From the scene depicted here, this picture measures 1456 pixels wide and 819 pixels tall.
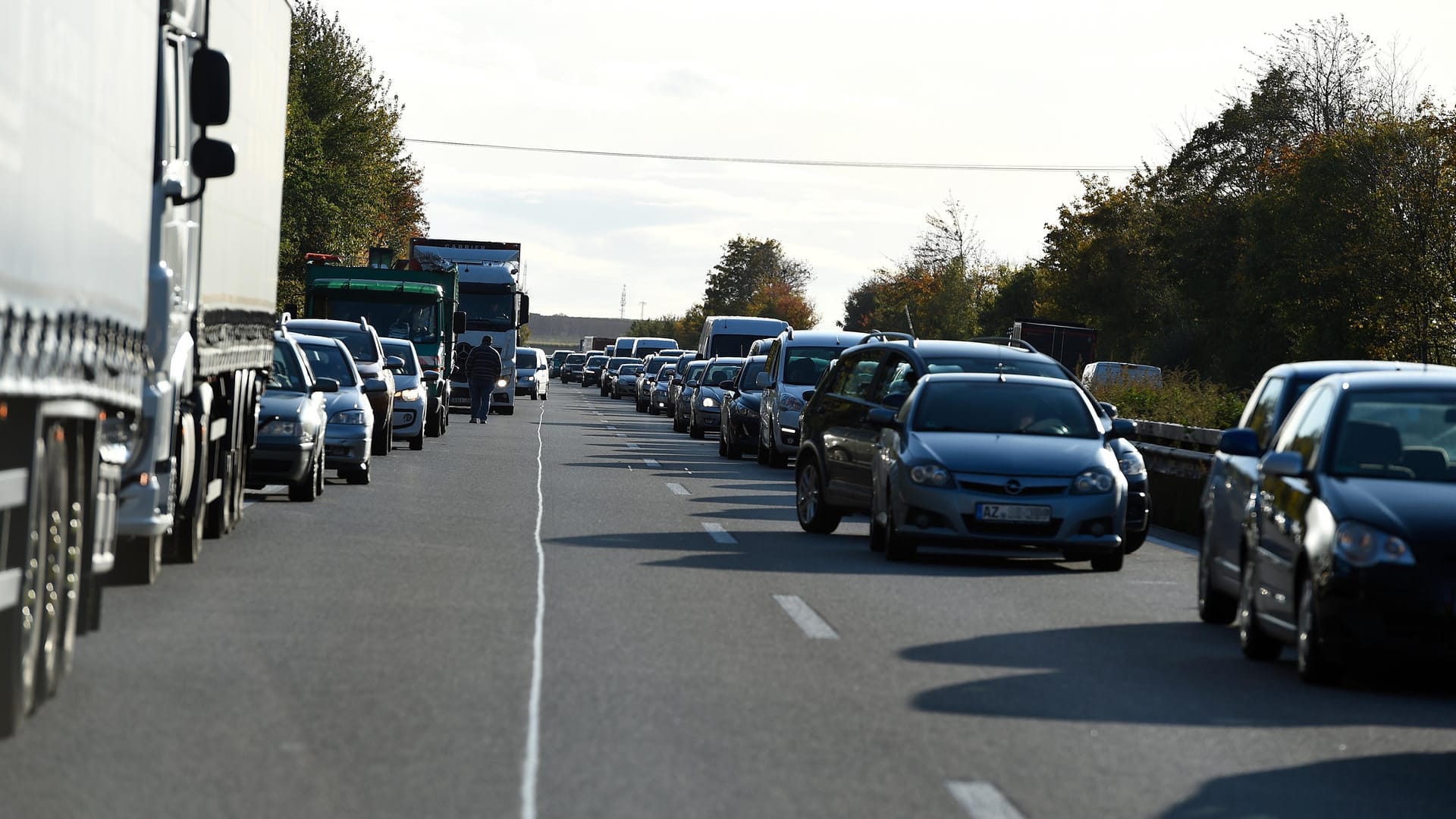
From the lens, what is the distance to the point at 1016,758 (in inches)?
299

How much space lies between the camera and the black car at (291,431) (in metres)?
18.1

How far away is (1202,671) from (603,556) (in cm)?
545

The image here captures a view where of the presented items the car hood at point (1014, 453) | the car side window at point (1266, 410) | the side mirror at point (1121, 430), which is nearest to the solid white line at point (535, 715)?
the car hood at point (1014, 453)

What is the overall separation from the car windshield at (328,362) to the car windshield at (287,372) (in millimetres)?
3486

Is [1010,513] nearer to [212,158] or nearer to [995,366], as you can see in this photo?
[995,366]

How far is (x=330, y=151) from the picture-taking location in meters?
66.8

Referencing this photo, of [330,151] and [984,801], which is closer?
[984,801]

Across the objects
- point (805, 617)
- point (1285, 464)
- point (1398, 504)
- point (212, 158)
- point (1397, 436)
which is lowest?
point (805, 617)

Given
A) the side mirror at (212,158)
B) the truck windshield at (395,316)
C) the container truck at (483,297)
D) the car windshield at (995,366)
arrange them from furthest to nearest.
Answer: the container truck at (483,297) < the truck windshield at (395,316) < the car windshield at (995,366) < the side mirror at (212,158)

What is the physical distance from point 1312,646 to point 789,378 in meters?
19.0

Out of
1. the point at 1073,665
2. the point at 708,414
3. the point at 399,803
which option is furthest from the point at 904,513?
the point at 708,414

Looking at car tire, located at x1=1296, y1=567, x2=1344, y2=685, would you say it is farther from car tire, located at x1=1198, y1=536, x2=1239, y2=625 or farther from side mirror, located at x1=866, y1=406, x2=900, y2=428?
side mirror, located at x1=866, y1=406, x2=900, y2=428

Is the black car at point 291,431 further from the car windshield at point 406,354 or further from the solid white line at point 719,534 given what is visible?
the car windshield at point 406,354

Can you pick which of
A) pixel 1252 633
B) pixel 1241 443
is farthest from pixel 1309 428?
pixel 1252 633
